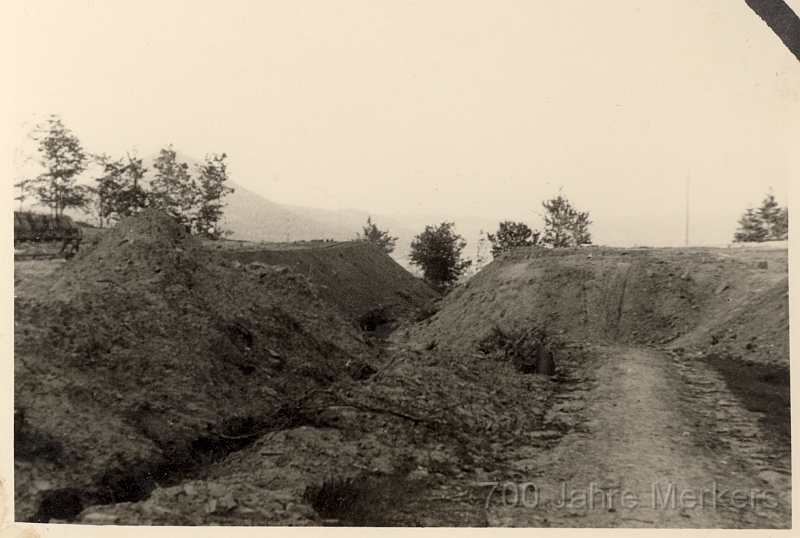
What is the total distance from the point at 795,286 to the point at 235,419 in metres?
6.71

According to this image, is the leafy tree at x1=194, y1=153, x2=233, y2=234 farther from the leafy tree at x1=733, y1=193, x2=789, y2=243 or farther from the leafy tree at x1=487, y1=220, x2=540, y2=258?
the leafy tree at x1=733, y1=193, x2=789, y2=243

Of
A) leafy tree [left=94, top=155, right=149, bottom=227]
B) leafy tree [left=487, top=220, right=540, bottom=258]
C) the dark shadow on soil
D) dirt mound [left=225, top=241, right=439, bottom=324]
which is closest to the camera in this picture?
the dark shadow on soil

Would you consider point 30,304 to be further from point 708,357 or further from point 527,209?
point 527,209

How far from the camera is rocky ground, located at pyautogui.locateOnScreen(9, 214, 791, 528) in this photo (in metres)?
5.99

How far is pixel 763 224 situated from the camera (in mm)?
12688

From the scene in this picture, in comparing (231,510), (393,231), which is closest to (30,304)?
(231,510)

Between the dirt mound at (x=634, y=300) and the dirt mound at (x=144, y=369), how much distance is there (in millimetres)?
4185

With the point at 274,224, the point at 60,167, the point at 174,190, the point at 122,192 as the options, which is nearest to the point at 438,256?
the point at 174,190

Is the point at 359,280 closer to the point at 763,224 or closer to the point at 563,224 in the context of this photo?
the point at 563,224

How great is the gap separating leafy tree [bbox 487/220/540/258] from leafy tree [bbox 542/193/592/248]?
57 centimetres

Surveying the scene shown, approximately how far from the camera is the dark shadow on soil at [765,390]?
707cm

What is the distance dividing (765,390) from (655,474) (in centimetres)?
265

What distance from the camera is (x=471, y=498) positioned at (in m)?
6.18

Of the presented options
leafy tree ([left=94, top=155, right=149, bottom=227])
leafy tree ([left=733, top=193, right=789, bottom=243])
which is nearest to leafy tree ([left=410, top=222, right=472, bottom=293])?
leafy tree ([left=94, top=155, right=149, bottom=227])
